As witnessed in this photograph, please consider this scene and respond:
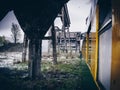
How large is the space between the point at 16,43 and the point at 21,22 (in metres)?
13.5

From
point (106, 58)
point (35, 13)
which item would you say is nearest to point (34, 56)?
point (35, 13)

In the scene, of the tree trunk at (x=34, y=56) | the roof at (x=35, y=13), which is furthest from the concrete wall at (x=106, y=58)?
the tree trunk at (x=34, y=56)

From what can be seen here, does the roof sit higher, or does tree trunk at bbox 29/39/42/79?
the roof

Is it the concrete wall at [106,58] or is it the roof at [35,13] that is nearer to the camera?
the concrete wall at [106,58]

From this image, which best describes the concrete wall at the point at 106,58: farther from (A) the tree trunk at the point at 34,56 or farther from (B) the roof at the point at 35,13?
(A) the tree trunk at the point at 34,56

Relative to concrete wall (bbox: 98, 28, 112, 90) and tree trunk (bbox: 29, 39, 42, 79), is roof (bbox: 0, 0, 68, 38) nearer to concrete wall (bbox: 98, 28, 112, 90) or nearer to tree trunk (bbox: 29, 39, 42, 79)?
tree trunk (bbox: 29, 39, 42, 79)

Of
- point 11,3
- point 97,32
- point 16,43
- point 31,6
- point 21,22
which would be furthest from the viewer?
point 16,43

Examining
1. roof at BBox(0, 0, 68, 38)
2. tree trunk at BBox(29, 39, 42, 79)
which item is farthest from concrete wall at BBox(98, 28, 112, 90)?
tree trunk at BBox(29, 39, 42, 79)

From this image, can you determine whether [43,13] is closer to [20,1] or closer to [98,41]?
[20,1]

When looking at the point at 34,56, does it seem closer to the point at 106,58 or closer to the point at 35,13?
the point at 35,13

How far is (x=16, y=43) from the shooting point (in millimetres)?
18438

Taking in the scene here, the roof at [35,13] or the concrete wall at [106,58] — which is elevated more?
the roof at [35,13]

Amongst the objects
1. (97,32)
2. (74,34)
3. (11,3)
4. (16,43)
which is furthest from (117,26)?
(74,34)

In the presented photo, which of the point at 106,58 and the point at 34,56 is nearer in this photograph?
the point at 106,58
